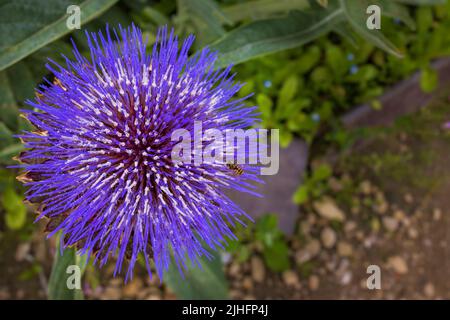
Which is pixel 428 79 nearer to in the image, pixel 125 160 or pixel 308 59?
pixel 308 59

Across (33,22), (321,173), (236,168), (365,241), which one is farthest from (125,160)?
(365,241)

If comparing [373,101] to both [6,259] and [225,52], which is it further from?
[6,259]

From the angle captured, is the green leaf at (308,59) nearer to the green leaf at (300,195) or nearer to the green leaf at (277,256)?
the green leaf at (300,195)

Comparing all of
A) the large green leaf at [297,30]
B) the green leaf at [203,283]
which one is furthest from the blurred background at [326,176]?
the large green leaf at [297,30]

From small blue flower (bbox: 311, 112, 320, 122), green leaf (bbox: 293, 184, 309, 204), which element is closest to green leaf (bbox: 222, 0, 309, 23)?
small blue flower (bbox: 311, 112, 320, 122)

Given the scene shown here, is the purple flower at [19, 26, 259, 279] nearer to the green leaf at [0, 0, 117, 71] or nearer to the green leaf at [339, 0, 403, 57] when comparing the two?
the green leaf at [0, 0, 117, 71]

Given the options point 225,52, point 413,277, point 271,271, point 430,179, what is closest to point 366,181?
point 430,179
